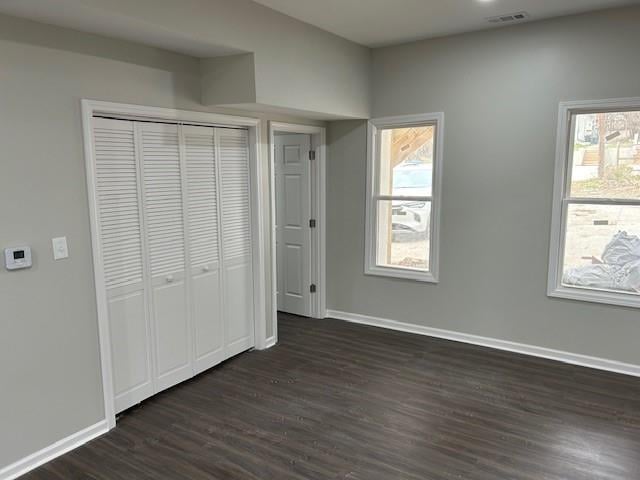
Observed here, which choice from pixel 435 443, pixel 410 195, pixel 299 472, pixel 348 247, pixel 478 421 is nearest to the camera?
pixel 299 472

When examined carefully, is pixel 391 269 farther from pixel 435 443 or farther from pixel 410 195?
pixel 435 443

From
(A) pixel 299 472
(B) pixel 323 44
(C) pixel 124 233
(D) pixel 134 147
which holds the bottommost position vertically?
(A) pixel 299 472

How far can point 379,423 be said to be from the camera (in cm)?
305

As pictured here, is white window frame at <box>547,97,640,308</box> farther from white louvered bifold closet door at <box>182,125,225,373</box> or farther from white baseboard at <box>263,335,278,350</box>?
white louvered bifold closet door at <box>182,125,225,373</box>

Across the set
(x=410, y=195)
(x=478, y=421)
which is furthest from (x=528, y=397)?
(x=410, y=195)

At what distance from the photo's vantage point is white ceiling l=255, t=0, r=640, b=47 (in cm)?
327

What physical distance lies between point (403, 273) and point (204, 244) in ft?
6.53

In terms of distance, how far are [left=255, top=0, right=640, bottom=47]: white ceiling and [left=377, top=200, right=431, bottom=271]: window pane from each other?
155 cm

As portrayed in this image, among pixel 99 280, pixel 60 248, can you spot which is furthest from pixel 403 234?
pixel 60 248

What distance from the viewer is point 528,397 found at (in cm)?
338

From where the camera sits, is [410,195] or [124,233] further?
[410,195]

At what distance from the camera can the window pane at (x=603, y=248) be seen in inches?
145

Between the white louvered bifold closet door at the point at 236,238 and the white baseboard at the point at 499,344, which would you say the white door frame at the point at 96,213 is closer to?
the white louvered bifold closet door at the point at 236,238

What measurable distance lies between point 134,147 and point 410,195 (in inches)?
101
